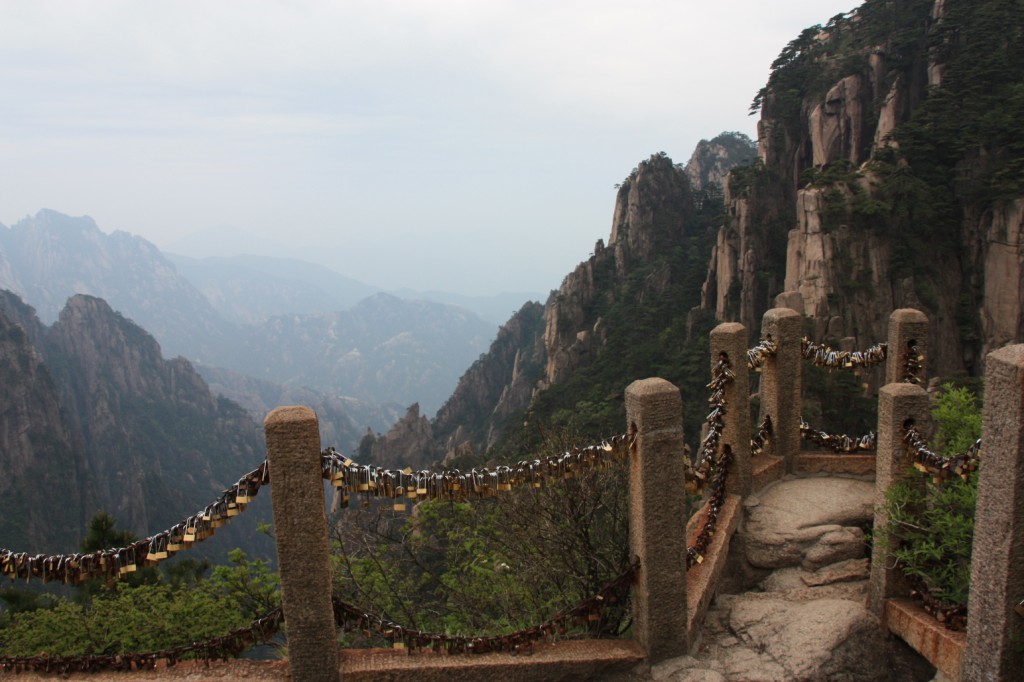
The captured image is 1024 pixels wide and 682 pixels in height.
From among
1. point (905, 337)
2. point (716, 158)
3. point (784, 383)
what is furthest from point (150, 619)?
point (716, 158)

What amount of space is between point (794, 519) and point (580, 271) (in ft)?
176

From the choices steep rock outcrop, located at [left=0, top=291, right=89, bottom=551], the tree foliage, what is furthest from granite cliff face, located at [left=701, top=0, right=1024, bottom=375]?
steep rock outcrop, located at [left=0, top=291, right=89, bottom=551]

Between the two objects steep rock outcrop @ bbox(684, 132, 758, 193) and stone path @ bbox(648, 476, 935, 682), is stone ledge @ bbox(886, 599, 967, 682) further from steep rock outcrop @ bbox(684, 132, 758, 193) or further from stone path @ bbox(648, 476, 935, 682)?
steep rock outcrop @ bbox(684, 132, 758, 193)

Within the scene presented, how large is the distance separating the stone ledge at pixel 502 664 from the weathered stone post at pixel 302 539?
0.89 ft

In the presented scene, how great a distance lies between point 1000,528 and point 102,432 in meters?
108

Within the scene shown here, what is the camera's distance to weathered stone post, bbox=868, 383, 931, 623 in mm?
5879

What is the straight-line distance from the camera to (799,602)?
6781mm

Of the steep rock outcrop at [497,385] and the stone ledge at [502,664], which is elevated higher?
the stone ledge at [502,664]

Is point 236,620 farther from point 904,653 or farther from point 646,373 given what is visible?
point 646,373

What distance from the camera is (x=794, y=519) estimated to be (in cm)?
794

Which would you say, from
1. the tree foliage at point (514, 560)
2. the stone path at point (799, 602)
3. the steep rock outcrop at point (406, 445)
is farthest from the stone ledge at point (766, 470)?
the steep rock outcrop at point (406, 445)

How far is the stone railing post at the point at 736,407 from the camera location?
765 centimetres

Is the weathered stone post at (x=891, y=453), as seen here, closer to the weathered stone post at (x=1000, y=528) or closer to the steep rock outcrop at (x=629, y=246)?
the weathered stone post at (x=1000, y=528)

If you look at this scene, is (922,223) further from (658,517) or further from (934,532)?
(658,517)
